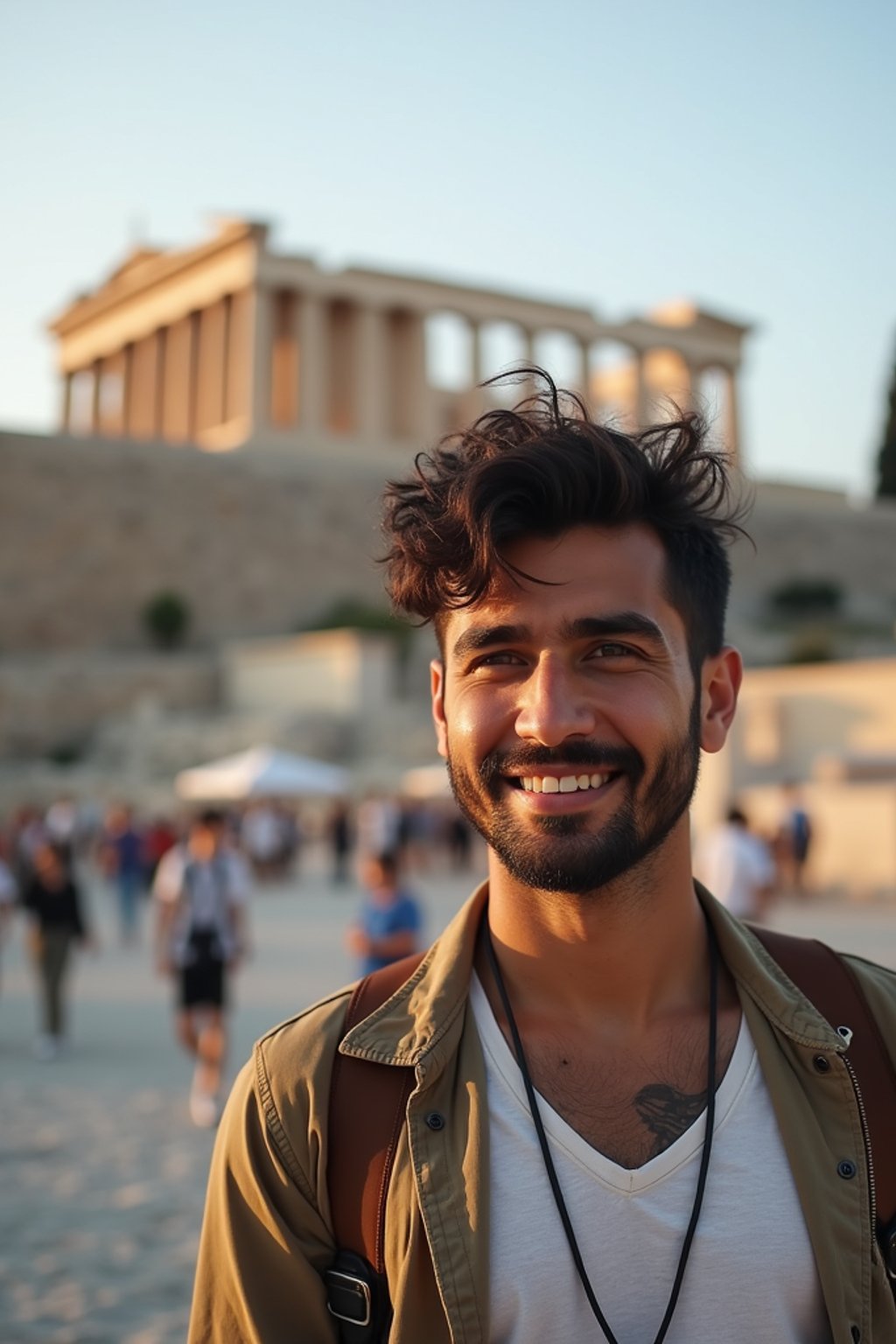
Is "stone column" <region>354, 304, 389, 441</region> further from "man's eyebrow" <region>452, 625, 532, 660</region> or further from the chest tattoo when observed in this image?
the chest tattoo

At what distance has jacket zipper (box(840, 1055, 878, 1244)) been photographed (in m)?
1.93

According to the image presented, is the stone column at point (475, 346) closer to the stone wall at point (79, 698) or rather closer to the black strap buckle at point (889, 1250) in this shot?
the stone wall at point (79, 698)

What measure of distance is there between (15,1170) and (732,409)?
64.2m

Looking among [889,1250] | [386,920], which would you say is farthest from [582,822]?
[386,920]

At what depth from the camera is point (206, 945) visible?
25.3ft

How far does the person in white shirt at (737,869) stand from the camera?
30.4ft

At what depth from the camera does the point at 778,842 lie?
17672 mm

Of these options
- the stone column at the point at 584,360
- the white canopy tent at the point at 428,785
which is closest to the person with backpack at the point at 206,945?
the white canopy tent at the point at 428,785

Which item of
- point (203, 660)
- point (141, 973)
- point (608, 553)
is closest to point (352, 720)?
point (203, 660)

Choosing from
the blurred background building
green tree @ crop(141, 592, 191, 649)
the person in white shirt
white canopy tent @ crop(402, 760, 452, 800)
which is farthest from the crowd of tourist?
green tree @ crop(141, 592, 191, 649)

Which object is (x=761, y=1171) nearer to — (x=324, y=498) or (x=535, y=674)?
(x=535, y=674)

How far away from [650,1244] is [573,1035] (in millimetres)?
297

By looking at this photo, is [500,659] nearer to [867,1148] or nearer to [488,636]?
[488,636]

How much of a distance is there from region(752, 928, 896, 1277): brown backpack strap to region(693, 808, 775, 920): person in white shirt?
6992mm
